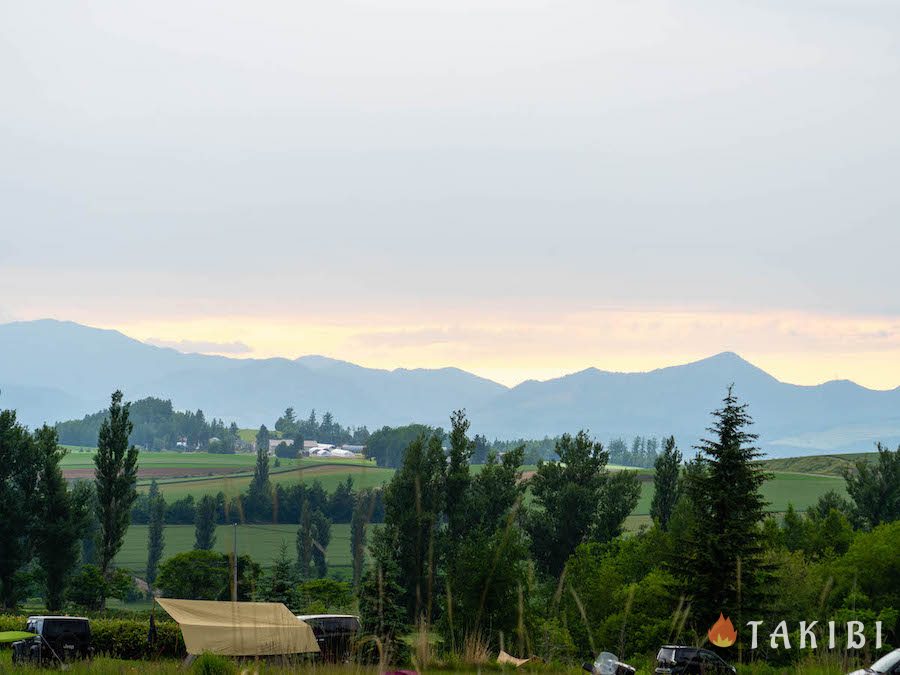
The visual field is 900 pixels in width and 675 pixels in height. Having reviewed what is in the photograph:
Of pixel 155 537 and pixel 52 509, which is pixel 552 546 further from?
pixel 155 537

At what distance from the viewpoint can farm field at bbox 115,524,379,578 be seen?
444 ft

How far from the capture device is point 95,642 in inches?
1415

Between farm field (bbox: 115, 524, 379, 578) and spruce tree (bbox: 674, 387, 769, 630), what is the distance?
8251 centimetres

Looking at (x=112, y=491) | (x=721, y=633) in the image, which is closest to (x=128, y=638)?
(x=721, y=633)

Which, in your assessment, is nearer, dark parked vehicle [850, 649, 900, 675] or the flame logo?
the flame logo

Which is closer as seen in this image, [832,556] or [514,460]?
[832,556]

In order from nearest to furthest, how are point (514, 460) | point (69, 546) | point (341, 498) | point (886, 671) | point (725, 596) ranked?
point (886, 671) → point (725, 596) → point (69, 546) → point (514, 460) → point (341, 498)

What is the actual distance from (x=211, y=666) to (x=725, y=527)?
131 ft

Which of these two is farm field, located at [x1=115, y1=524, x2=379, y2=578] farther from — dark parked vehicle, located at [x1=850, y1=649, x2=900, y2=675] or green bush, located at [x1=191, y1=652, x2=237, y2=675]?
green bush, located at [x1=191, y1=652, x2=237, y2=675]

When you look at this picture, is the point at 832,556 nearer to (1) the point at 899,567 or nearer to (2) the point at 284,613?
(1) the point at 899,567

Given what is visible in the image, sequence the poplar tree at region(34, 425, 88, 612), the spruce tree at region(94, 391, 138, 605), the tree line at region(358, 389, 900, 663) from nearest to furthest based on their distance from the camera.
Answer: the tree line at region(358, 389, 900, 663)
the poplar tree at region(34, 425, 88, 612)
the spruce tree at region(94, 391, 138, 605)

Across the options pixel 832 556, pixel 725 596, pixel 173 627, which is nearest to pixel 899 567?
pixel 832 556

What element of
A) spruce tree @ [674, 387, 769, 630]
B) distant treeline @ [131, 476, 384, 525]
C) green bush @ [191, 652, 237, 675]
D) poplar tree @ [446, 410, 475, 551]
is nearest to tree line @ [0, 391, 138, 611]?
A: poplar tree @ [446, 410, 475, 551]

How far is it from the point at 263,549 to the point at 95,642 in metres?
121
